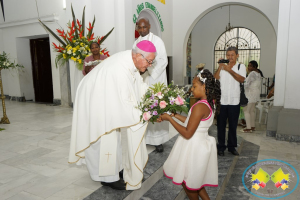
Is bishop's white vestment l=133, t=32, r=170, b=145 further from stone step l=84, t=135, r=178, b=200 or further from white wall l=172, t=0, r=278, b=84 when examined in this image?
white wall l=172, t=0, r=278, b=84

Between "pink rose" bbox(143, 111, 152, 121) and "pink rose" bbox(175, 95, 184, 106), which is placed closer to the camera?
"pink rose" bbox(143, 111, 152, 121)

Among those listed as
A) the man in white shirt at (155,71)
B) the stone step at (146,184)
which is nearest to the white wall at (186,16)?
the man in white shirt at (155,71)

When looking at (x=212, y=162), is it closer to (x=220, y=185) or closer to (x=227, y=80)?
(x=220, y=185)

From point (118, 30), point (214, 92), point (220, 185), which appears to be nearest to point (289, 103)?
point (220, 185)

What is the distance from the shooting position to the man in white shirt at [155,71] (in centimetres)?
400

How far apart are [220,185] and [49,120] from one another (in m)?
5.02

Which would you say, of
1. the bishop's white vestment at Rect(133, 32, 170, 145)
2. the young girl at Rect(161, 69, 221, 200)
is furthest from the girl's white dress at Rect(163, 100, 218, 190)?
the bishop's white vestment at Rect(133, 32, 170, 145)

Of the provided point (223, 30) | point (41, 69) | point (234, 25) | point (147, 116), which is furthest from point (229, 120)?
point (223, 30)

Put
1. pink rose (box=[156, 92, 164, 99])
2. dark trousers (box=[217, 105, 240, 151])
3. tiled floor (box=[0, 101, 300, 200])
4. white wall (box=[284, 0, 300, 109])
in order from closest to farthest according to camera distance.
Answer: pink rose (box=[156, 92, 164, 99])
tiled floor (box=[0, 101, 300, 200])
dark trousers (box=[217, 105, 240, 151])
white wall (box=[284, 0, 300, 109])

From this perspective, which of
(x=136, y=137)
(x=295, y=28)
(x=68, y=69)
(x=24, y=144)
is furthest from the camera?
(x=68, y=69)

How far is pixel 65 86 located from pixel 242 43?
11.3 meters

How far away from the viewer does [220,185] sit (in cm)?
340

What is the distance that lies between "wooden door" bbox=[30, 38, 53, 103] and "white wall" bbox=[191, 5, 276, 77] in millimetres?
9449

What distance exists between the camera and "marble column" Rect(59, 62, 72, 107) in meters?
8.90
